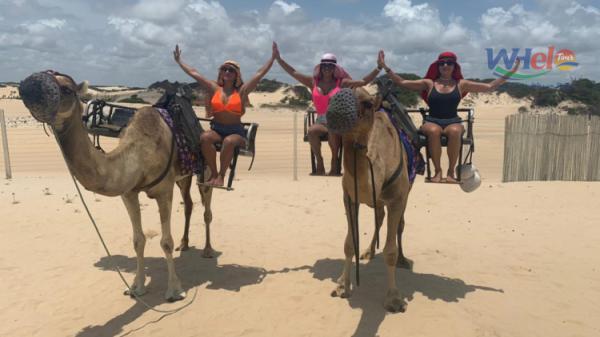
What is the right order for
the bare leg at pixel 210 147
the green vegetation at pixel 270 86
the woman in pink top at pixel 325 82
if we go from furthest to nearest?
the green vegetation at pixel 270 86, the bare leg at pixel 210 147, the woman in pink top at pixel 325 82

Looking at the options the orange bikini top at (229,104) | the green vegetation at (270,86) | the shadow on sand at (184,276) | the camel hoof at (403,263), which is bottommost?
the shadow on sand at (184,276)

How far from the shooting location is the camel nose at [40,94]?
3.10 metres

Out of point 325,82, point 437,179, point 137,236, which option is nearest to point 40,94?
point 137,236

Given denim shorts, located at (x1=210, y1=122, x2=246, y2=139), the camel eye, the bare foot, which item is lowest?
the bare foot

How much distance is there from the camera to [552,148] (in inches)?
469

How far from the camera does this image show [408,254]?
6629 mm

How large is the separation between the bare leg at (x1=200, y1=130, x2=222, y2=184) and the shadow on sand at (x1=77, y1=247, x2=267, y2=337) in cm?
134

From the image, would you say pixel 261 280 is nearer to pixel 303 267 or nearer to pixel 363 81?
pixel 303 267

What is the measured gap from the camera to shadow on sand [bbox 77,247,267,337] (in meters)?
4.74

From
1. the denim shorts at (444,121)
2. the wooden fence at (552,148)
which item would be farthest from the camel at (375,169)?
the wooden fence at (552,148)

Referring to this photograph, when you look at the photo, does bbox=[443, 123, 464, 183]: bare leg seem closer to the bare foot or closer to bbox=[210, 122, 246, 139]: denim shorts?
the bare foot

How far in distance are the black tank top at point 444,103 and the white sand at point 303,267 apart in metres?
2.12

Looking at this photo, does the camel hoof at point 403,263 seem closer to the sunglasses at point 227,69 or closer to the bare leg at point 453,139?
the bare leg at point 453,139


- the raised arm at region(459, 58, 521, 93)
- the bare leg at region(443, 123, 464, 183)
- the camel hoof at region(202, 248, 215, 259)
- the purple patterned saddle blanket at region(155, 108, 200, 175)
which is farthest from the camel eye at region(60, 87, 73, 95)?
the raised arm at region(459, 58, 521, 93)
